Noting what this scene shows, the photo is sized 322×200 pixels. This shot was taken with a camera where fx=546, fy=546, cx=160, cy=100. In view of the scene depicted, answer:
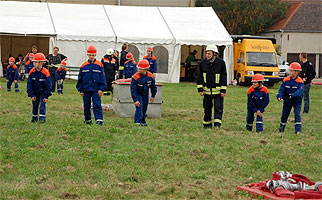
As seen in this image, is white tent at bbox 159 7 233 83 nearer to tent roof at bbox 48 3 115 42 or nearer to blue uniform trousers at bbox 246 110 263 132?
tent roof at bbox 48 3 115 42

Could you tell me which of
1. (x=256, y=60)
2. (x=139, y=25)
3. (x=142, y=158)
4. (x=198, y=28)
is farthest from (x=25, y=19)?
(x=142, y=158)

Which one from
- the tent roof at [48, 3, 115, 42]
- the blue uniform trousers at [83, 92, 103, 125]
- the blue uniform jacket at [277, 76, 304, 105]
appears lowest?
the blue uniform trousers at [83, 92, 103, 125]

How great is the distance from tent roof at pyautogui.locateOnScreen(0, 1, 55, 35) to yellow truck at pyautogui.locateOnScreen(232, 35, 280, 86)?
1230 centimetres

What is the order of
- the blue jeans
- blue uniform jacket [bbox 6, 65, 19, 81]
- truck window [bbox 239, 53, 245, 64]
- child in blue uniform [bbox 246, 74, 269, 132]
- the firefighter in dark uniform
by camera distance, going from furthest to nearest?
1. truck window [bbox 239, 53, 245, 64]
2. blue uniform jacket [bbox 6, 65, 19, 81]
3. the blue jeans
4. child in blue uniform [bbox 246, 74, 269, 132]
5. the firefighter in dark uniform

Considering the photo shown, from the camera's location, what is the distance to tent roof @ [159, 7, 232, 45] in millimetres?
34750

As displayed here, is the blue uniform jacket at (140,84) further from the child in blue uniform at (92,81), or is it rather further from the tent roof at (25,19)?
the tent roof at (25,19)

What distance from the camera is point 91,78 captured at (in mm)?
13281

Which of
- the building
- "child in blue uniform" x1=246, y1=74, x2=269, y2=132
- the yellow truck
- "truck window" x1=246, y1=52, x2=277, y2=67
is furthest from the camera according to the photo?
the building

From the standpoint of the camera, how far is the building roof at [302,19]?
62781 mm

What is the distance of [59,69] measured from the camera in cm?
2445

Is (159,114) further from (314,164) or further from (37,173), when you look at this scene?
(37,173)

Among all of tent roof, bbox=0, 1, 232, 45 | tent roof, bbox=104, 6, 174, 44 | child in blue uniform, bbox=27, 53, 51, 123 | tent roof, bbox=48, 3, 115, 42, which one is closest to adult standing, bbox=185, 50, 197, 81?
tent roof, bbox=0, 1, 232, 45

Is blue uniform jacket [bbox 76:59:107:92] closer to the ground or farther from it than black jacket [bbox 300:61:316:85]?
closer to the ground

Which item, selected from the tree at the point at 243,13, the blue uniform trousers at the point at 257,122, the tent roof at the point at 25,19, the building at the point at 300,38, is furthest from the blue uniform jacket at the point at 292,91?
the building at the point at 300,38
